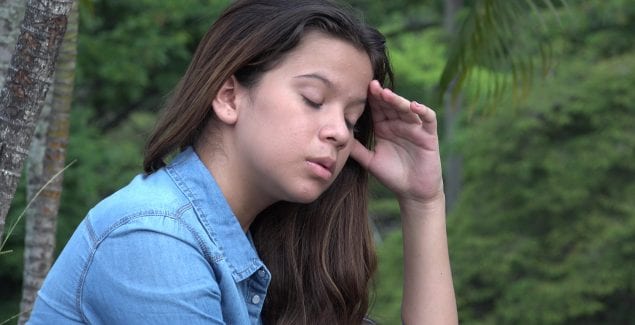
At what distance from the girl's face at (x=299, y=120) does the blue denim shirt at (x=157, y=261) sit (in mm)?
120

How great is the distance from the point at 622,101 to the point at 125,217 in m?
5.57

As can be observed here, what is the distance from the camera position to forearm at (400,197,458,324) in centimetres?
261

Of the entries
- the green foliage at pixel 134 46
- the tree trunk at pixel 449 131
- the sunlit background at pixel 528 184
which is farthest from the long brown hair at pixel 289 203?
the tree trunk at pixel 449 131

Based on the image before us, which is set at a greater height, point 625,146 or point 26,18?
point 26,18

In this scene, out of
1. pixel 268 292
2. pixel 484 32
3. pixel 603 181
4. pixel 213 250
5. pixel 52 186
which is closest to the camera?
pixel 213 250

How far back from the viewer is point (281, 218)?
8.32ft

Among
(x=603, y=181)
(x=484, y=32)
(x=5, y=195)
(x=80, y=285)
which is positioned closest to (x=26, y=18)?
(x=5, y=195)

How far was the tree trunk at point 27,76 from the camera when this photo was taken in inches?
82.0

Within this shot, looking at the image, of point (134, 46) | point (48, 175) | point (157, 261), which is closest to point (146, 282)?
point (157, 261)

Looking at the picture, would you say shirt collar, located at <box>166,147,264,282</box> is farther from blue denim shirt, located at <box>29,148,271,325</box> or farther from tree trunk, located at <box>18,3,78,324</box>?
tree trunk, located at <box>18,3,78,324</box>

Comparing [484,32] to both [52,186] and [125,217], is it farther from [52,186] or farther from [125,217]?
[125,217]

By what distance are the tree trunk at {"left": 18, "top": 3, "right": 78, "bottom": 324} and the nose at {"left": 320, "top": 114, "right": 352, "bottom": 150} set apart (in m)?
1.23

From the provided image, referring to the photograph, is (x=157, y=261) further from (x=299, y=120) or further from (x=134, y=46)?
(x=134, y=46)

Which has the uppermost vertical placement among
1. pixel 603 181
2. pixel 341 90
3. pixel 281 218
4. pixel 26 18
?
pixel 26 18
